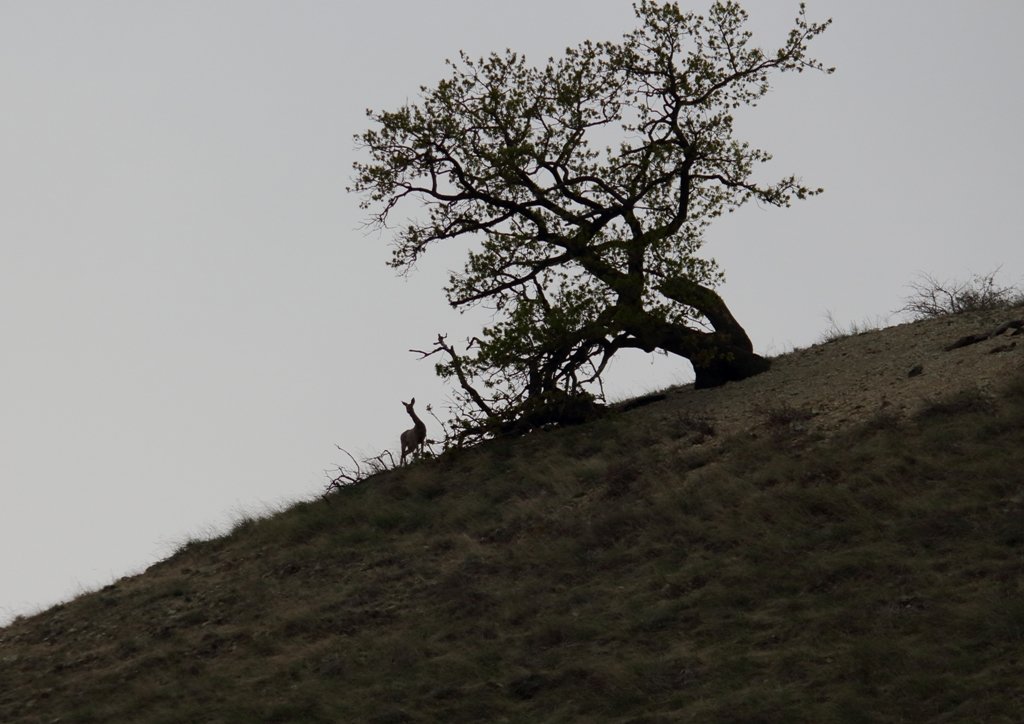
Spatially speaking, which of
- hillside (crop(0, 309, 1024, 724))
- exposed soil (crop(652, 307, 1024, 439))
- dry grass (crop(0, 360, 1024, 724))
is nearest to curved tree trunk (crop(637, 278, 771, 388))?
exposed soil (crop(652, 307, 1024, 439))

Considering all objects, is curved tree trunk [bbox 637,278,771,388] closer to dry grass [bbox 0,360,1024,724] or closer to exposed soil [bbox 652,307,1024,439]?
exposed soil [bbox 652,307,1024,439]

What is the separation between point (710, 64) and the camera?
2122 centimetres

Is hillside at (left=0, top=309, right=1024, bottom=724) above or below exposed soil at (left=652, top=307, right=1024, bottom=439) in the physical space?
below

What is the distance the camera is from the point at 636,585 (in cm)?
1445

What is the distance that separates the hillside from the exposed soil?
79 millimetres

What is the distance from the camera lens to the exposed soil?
58.2 ft

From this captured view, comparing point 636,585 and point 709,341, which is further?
point 709,341

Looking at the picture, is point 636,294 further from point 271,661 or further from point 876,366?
point 271,661

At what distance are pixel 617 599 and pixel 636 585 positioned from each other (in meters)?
0.39

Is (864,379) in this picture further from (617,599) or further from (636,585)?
(617,599)

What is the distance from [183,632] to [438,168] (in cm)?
902

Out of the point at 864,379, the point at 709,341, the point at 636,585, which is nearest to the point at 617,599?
the point at 636,585

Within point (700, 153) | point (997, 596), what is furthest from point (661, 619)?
point (700, 153)

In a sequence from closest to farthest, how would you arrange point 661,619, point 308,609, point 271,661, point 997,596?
point 997,596 → point 661,619 → point 271,661 → point 308,609
